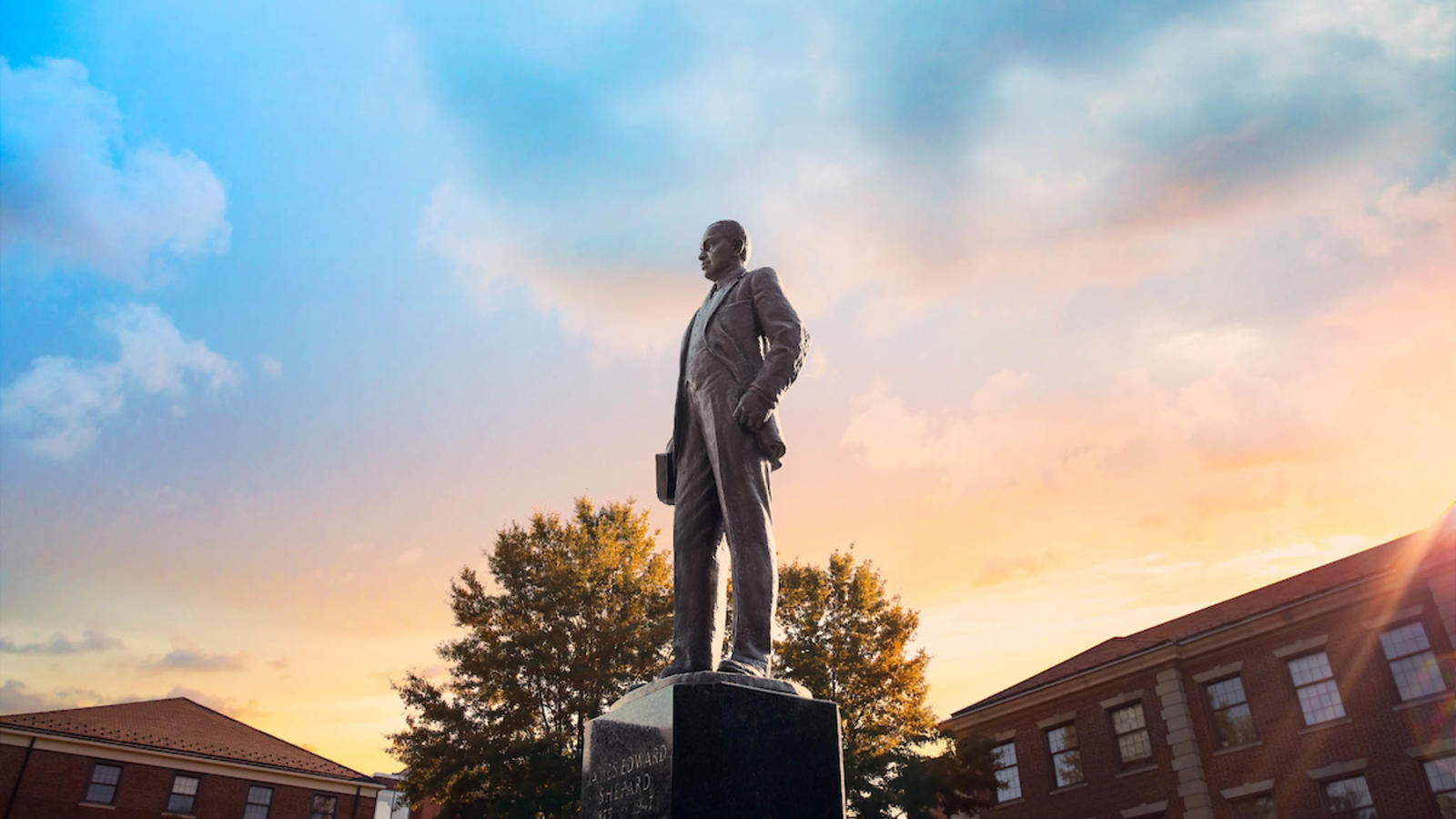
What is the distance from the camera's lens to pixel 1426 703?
70.2ft

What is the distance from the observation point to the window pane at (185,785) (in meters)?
34.8

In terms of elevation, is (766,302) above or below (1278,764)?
above

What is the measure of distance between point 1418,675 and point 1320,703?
2591 millimetres

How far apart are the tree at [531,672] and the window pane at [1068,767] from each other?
16061 millimetres

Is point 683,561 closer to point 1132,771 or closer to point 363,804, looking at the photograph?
point 1132,771

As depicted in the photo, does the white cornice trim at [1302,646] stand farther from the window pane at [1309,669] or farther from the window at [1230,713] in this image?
the window at [1230,713]

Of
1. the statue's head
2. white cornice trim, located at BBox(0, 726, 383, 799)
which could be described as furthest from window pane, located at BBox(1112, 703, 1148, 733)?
white cornice trim, located at BBox(0, 726, 383, 799)

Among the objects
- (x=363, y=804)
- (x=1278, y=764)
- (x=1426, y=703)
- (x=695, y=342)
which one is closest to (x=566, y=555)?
(x=695, y=342)

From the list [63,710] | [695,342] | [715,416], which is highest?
[63,710]

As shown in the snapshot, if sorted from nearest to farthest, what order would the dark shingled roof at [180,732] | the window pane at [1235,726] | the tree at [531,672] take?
the tree at [531,672]
the window pane at [1235,726]
the dark shingled roof at [180,732]

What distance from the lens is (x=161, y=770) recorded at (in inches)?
1366

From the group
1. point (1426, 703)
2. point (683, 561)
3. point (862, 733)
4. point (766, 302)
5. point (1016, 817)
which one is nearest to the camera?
point (683, 561)

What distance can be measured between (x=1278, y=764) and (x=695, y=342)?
25815mm

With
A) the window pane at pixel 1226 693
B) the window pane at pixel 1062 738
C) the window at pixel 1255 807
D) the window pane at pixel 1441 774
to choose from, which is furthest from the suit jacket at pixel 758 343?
the window pane at pixel 1062 738
